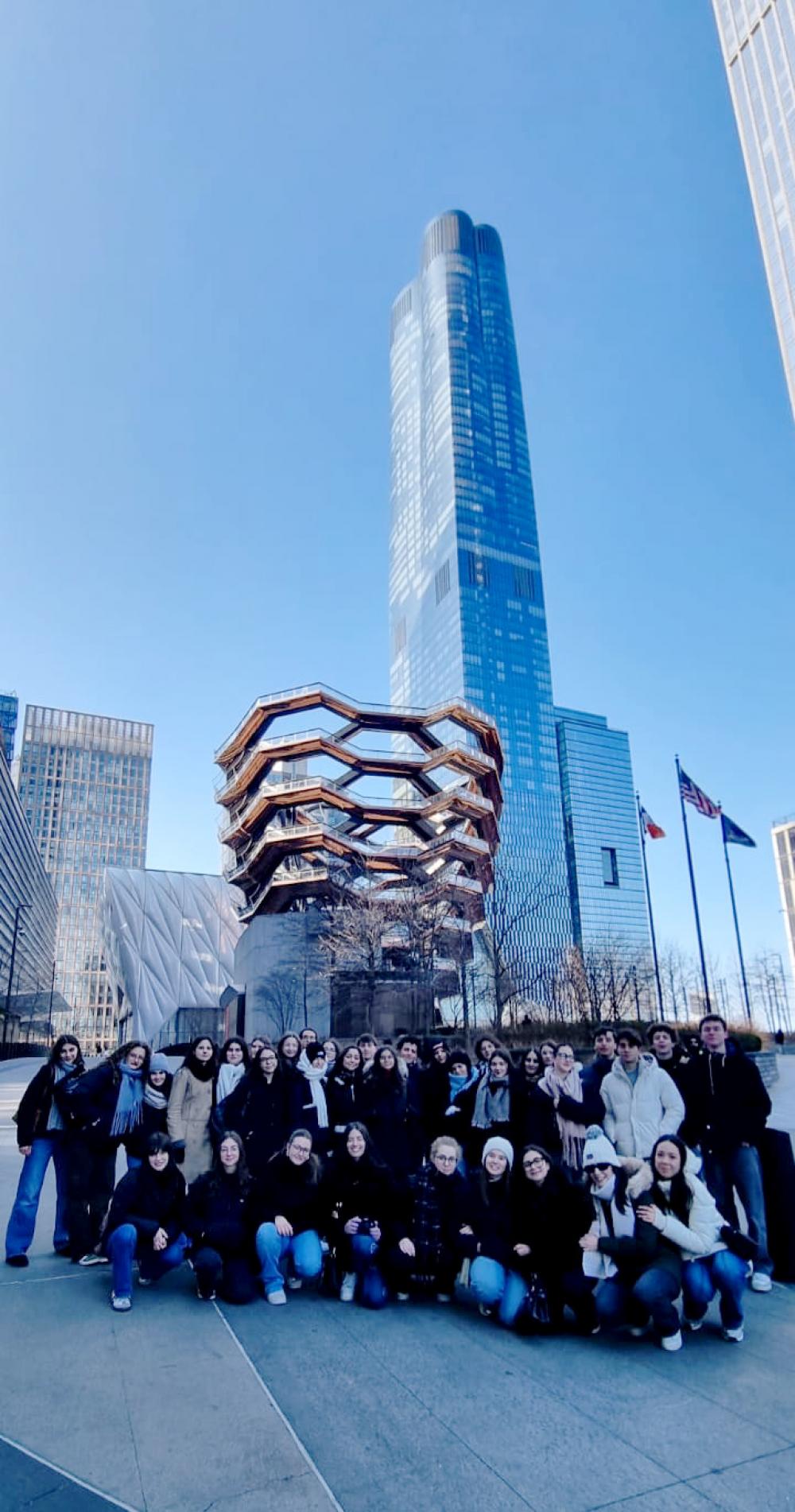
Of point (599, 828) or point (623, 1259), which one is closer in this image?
point (623, 1259)

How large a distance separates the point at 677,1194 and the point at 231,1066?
14.5 feet

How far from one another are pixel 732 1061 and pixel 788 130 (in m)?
82.0

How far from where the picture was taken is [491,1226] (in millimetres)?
6008

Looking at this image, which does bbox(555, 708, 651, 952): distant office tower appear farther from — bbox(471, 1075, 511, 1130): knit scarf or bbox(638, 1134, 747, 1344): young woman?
bbox(638, 1134, 747, 1344): young woman

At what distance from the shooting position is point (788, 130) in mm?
65062

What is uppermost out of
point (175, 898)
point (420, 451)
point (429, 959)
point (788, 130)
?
point (420, 451)

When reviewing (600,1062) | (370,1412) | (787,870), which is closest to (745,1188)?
(600,1062)

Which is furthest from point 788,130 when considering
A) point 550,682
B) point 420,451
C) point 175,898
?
point 420,451

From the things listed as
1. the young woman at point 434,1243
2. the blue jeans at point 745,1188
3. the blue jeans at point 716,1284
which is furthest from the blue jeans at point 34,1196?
the blue jeans at point 745,1188

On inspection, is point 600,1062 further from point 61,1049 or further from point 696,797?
point 696,797

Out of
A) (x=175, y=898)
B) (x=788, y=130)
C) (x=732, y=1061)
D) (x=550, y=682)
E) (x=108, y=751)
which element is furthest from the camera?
(x=108, y=751)

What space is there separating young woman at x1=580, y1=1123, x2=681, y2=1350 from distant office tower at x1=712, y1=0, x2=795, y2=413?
6859 centimetres

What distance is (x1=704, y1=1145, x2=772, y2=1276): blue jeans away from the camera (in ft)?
22.5

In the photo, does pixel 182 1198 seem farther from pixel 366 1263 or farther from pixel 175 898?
pixel 175 898
